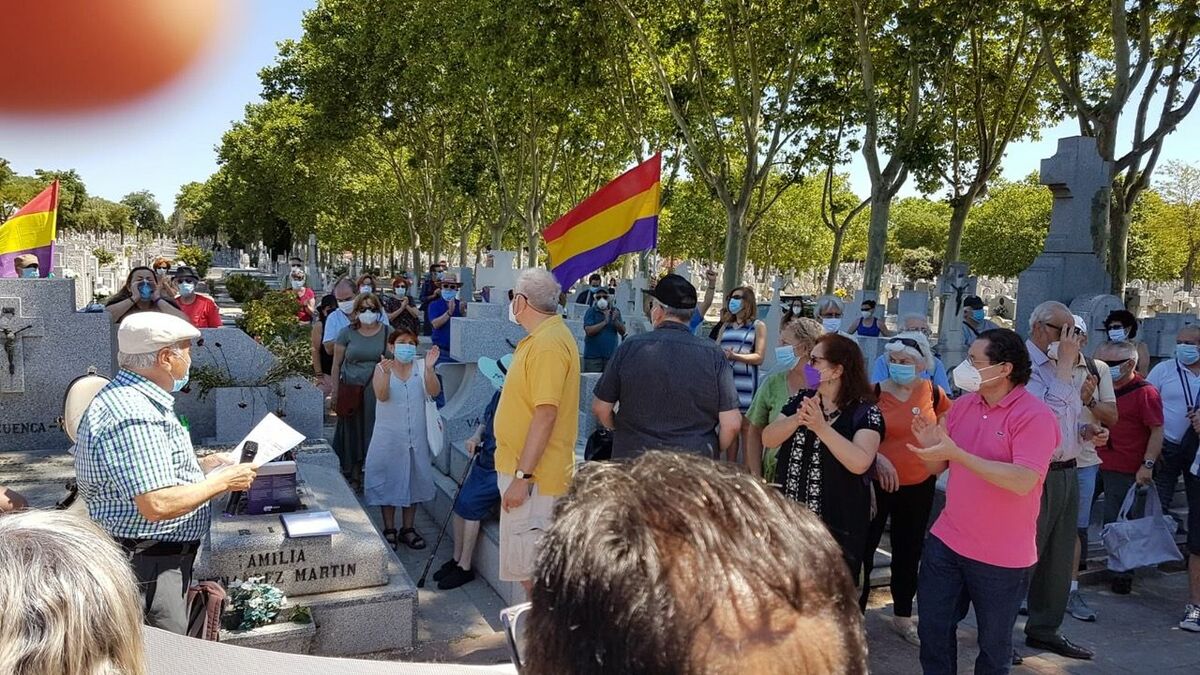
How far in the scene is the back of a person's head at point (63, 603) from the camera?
4.54 ft

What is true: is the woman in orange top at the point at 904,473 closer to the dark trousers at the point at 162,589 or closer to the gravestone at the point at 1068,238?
the dark trousers at the point at 162,589

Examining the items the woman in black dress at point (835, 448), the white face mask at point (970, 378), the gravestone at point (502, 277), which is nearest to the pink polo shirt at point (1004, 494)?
the white face mask at point (970, 378)

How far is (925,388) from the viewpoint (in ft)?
15.8

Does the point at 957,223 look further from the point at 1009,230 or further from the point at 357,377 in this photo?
the point at 1009,230

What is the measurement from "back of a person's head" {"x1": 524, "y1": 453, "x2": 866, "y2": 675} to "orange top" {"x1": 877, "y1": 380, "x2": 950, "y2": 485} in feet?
13.4

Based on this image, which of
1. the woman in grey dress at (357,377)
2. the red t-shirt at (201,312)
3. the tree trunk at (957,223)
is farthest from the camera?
the tree trunk at (957,223)

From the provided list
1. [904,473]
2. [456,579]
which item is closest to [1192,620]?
[904,473]

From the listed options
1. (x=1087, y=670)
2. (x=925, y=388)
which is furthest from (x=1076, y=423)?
(x=1087, y=670)

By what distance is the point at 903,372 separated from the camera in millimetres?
4621

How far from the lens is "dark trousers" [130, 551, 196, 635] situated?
3166mm

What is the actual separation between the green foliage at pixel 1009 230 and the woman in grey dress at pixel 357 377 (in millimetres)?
44549

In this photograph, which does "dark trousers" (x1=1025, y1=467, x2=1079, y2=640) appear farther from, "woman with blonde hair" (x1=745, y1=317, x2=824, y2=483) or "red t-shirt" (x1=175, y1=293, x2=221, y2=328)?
"red t-shirt" (x1=175, y1=293, x2=221, y2=328)

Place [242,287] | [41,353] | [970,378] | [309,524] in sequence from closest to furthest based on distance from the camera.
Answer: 1. [970,378]
2. [309,524]
3. [41,353]
4. [242,287]

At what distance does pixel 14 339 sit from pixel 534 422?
590 centimetres
